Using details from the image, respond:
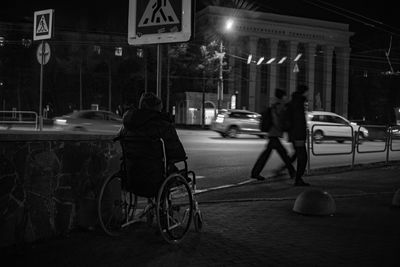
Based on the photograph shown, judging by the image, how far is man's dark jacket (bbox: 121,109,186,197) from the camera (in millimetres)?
5109

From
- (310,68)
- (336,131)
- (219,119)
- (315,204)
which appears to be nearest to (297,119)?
(315,204)

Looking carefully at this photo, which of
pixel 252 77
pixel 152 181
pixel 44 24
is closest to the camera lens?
pixel 152 181

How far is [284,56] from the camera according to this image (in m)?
66.2

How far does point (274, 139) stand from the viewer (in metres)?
9.89

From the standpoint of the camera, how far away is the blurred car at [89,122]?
24.1m

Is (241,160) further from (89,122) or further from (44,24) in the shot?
(89,122)

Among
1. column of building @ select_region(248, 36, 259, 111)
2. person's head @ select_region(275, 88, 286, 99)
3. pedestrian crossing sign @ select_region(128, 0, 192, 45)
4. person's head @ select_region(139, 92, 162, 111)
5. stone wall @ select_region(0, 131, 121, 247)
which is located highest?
column of building @ select_region(248, 36, 259, 111)

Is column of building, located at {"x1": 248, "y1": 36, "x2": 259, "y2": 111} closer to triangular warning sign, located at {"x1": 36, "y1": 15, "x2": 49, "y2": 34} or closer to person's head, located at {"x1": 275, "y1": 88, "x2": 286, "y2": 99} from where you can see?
triangular warning sign, located at {"x1": 36, "y1": 15, "x2": 49, "y2": 34}

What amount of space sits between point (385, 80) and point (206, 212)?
74940 mm

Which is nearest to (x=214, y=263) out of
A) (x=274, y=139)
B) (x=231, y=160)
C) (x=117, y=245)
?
(x=117, y=245)

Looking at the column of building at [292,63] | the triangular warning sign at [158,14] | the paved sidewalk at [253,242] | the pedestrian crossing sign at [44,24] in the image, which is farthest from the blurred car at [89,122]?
the column of building at [292,63]

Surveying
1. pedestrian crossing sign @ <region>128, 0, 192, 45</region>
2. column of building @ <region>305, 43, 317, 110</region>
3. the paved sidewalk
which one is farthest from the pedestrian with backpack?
column of building @ <region>305, 43, 317, 110</region>

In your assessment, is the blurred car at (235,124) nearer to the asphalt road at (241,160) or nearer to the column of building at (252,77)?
the asphalt road at (241,160)

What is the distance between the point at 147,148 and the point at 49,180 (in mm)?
1050
